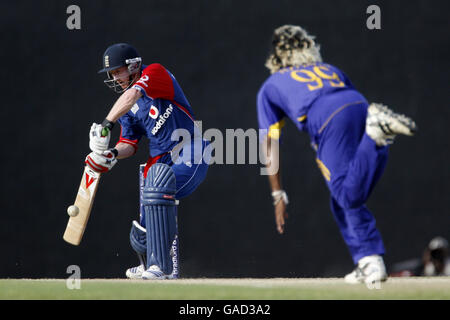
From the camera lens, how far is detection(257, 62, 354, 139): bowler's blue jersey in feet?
11.3

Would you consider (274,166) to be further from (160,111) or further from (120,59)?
(120,59)

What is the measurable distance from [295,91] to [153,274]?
49.7 inches

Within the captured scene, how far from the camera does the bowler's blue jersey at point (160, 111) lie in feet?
13.3

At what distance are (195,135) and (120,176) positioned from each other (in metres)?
1.34

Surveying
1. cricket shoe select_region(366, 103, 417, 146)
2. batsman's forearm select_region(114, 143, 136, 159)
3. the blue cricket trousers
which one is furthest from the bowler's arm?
batsman's forearm select_region(114, 143, 136, 159)

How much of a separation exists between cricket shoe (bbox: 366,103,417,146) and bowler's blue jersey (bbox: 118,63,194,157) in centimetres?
128

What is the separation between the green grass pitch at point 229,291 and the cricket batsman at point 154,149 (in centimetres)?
35

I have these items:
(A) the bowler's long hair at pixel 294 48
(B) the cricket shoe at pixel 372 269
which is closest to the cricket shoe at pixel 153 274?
(B) the cricket shoe at pixel 372 269

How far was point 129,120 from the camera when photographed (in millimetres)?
4238

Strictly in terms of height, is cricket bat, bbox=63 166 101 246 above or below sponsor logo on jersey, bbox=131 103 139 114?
below

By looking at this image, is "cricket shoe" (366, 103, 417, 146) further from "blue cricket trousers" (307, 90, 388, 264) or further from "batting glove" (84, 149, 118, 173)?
"batting glove" (84, 149, 118, 173)

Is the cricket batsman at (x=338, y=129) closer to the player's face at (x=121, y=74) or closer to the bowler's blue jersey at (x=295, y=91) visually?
the bowler's blue jersey at (x=295, y=91)

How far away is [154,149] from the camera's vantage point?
4188 mm

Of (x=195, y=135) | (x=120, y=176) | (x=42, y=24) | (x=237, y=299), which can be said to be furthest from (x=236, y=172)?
(x=237, y=299)
